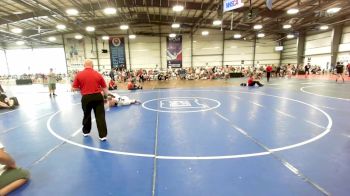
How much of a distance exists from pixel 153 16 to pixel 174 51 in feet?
23.8

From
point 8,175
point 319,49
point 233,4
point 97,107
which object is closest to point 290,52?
point 319,49

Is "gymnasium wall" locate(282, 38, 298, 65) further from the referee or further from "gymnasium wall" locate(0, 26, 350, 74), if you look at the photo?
the referee

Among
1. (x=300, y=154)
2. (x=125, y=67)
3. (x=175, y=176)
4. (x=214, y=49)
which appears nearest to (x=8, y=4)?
(x=125, y=67)

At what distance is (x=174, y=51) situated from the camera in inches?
1304

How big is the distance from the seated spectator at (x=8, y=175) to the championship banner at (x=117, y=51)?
30436 mm

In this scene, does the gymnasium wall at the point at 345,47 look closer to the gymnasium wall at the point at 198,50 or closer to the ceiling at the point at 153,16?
the ceiling at the point at 153,16

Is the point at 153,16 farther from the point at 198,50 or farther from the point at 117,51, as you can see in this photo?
the point at 198,50

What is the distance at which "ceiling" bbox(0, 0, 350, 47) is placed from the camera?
18.1m

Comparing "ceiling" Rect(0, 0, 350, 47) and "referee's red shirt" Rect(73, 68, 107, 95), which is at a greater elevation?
"ceiling" Rect(0, 0, 350, 47)

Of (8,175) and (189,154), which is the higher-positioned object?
(8,175)

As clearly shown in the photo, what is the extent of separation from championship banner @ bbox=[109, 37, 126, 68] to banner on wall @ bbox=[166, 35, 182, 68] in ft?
22.8

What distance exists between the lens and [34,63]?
3638 cm

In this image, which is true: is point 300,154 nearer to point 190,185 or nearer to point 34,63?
point 190,185

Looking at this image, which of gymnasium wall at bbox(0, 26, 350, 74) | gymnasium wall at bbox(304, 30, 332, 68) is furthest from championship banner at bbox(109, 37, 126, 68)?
gymnasium wall at bbox(304, 30, 332, 68)
